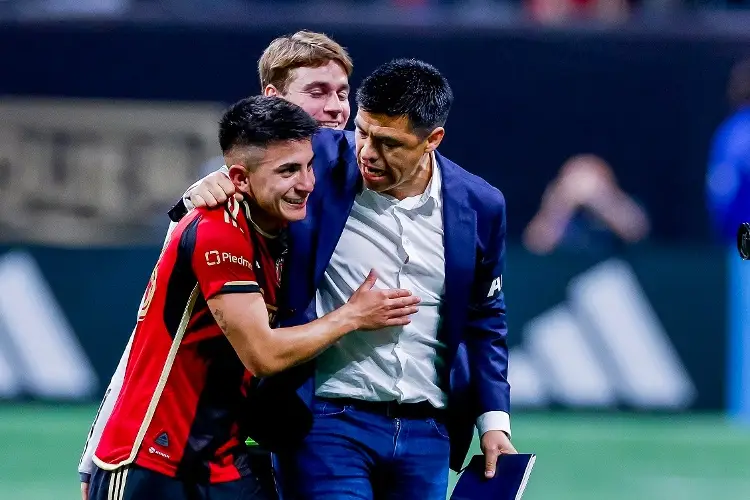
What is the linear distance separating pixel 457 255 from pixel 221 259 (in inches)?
36.8

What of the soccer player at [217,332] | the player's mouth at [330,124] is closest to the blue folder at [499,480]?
the soccer player at [217,332]

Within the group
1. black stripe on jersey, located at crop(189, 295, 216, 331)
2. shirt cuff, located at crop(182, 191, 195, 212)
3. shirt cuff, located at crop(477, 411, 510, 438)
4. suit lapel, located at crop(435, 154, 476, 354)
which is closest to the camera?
black stripe on jersey, located at crop(189, 295, 216, 331)

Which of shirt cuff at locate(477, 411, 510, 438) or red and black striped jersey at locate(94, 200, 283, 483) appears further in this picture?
shirt cuff at locate(477, 411, 510, 438)

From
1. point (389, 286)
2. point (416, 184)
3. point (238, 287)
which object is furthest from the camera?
point (416, 184)

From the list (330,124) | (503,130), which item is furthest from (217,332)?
(503,130)

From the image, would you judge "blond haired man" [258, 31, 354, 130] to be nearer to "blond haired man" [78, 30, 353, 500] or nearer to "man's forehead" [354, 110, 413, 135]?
"blond haired man" [78, 30, 353, 500]

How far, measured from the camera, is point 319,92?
5738 millimetres

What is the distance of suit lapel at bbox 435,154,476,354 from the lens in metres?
4.98

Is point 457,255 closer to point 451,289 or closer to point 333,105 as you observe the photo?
point 451,289

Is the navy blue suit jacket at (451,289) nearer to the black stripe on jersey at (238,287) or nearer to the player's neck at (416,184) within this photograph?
the player's neck at (416,184)

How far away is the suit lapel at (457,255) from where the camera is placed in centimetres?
498

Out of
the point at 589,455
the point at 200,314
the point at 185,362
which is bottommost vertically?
the point at 589,455

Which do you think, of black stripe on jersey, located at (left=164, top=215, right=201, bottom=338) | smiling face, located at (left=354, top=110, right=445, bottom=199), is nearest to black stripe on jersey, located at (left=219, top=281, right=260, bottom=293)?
black stripe on jersey, located at (left=164, top=215, right=201, bottom=338)

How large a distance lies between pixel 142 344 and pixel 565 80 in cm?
851
